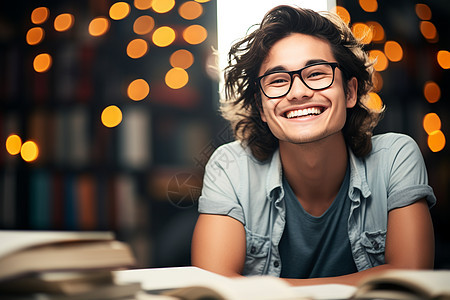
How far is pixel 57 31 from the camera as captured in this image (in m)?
2.04

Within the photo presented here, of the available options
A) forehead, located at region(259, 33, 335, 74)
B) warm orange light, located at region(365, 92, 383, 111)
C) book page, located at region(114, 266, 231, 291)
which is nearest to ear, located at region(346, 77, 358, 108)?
forehead, located at region(259, 33, 335, 74)

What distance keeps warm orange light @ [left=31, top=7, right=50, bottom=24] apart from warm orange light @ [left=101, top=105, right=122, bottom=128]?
1.71 feet

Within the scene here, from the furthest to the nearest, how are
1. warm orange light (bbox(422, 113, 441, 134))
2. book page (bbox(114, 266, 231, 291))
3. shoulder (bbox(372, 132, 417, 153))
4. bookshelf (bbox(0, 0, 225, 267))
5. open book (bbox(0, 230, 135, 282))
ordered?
warm orange light (bbox(422, 113, 441, 134)) < bookshelf (bbox(0, 0, 225, 267)) < shoulder (bbox(372, 132, 417, 153)) < book page (bbox(114, 266, 231, 291)) < open book (bbox(0, 230, 135, 282))

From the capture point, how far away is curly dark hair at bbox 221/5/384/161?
1.55 metres

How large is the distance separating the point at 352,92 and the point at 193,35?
2.72ft

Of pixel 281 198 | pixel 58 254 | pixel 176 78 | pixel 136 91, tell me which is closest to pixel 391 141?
pixel 281 198

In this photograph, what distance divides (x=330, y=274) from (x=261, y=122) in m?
0.61

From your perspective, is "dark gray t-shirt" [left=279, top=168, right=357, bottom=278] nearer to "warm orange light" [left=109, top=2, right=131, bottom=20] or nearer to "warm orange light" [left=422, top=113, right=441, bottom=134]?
"warm orange light" [left=422, top=113, right=441, bottom=134]

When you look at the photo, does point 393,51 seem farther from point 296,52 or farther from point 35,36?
point 35,36

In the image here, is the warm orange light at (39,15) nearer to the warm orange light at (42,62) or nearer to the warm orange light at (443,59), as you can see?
the warm orange light at (42,62)

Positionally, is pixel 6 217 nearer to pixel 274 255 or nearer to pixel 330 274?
pixel 274 255

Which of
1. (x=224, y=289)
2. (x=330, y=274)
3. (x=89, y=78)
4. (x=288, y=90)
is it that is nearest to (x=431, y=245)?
(x=330, y=274)

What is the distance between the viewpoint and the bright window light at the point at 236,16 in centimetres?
202

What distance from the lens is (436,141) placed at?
218 centimetres
